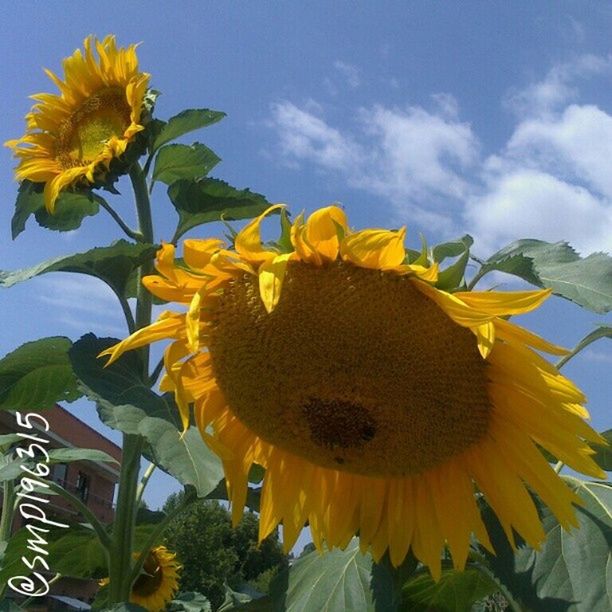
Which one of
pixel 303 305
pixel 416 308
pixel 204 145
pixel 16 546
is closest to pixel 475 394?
pixel 416 308

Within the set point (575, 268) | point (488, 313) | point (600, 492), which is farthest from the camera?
point (600, 492)

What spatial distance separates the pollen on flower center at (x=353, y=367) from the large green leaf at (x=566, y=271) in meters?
0.13

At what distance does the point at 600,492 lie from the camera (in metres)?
1.42

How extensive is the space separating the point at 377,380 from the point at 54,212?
6.11 feet

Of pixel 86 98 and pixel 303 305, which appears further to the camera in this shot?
pixel 86 98

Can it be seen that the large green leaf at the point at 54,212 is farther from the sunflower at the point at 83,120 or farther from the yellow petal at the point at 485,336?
the yellow petal at the point at 485,336

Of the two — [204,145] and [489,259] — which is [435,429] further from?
[204,145]

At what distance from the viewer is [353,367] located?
1232mm

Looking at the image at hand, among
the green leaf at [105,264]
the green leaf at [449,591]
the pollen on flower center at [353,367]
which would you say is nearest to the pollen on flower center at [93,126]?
the green leaf at [105,264]

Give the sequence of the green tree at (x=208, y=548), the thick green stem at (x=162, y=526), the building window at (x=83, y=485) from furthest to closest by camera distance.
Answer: the green tree at (x=208, y=548)
the building window at (x=83, y=485)
the thick green stem at (x=162, y=526)

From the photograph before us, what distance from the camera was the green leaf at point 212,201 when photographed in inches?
94.7

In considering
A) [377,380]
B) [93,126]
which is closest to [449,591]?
[377,380]

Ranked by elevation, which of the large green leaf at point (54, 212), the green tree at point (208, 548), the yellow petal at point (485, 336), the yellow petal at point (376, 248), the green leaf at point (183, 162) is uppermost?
the green tree at point (208, 548)

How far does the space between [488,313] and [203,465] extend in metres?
0.67
